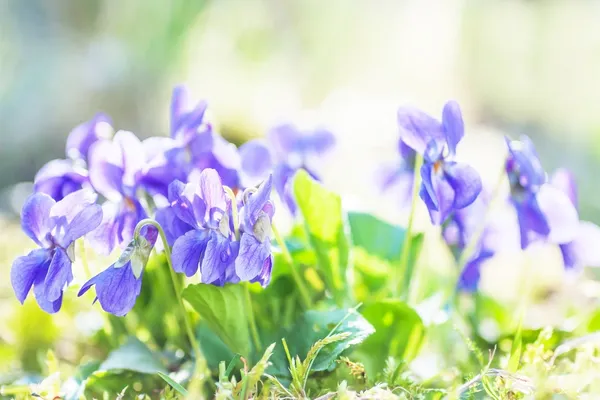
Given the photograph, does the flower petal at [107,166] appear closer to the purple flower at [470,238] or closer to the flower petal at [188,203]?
the flower petal at [188,203]

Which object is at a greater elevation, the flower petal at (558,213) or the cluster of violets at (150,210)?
the cluster of violets at (150,210)

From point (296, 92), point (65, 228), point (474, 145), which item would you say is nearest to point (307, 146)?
point (65, 228)

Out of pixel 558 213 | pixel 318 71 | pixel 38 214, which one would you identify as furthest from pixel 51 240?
pixel 318 71

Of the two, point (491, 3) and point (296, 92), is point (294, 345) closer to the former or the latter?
point (296, 92)

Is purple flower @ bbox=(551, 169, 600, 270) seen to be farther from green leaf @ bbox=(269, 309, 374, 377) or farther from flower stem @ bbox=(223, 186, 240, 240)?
flower stem @ bbox=(223, 186, 240, 240)

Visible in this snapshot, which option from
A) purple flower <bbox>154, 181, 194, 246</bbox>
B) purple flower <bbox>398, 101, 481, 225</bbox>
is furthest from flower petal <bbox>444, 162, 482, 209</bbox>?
purple flower <bbox>154, 181, 194, 246</bbox>

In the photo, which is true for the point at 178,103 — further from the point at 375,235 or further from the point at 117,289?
the point at 375,235

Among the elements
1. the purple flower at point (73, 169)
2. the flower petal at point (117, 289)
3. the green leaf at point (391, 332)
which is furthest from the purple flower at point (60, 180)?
the green leaf at point (391, 332)
